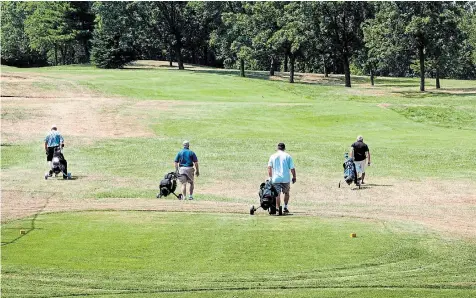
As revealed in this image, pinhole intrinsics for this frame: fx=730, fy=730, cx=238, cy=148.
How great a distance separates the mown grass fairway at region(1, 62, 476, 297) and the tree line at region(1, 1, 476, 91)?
21097mm

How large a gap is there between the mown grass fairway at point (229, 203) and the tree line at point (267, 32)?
2110 centimetres

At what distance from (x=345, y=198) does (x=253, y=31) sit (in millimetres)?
69979

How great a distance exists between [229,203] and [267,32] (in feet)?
223

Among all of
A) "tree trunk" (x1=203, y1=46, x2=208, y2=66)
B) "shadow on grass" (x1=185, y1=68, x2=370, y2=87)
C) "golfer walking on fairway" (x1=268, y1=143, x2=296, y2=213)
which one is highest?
"tree trunk" (x1=203, y1=46, x2=208, y2=66)

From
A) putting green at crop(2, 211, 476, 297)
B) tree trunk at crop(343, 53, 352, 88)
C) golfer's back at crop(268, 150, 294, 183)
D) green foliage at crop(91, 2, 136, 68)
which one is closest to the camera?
putting green at crop(2, 211, 476, 297)

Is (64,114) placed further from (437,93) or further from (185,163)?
(437,93)

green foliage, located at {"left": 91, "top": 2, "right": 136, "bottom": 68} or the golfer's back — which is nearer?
the golfer's back

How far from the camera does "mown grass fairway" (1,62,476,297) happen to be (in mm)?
14281

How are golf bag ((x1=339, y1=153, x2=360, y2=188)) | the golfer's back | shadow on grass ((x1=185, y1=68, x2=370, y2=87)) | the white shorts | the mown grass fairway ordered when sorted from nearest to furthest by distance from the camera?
1. the mown grass fairway
2. the golfer's back
3. golf bag ((x1=339, y1=153, x2=360, y2=188))
4. the white shorts
5. shadow on grass ((x1=185, y1=68, x2=370, y2=87))

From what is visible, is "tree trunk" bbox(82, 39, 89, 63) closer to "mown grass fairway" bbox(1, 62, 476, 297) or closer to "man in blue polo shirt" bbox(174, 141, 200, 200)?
"mown grass fairway" bbox(1, 62, 476, 297)

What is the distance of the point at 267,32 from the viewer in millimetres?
91938

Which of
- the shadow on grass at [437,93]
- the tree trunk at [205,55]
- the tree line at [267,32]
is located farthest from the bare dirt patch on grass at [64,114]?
the tree trunk at [205,55]

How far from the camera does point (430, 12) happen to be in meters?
81.0

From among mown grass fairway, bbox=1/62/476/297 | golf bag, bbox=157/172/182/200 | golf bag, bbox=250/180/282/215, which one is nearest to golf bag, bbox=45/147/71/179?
mown grass fairway, bbox=1/62/476/297
